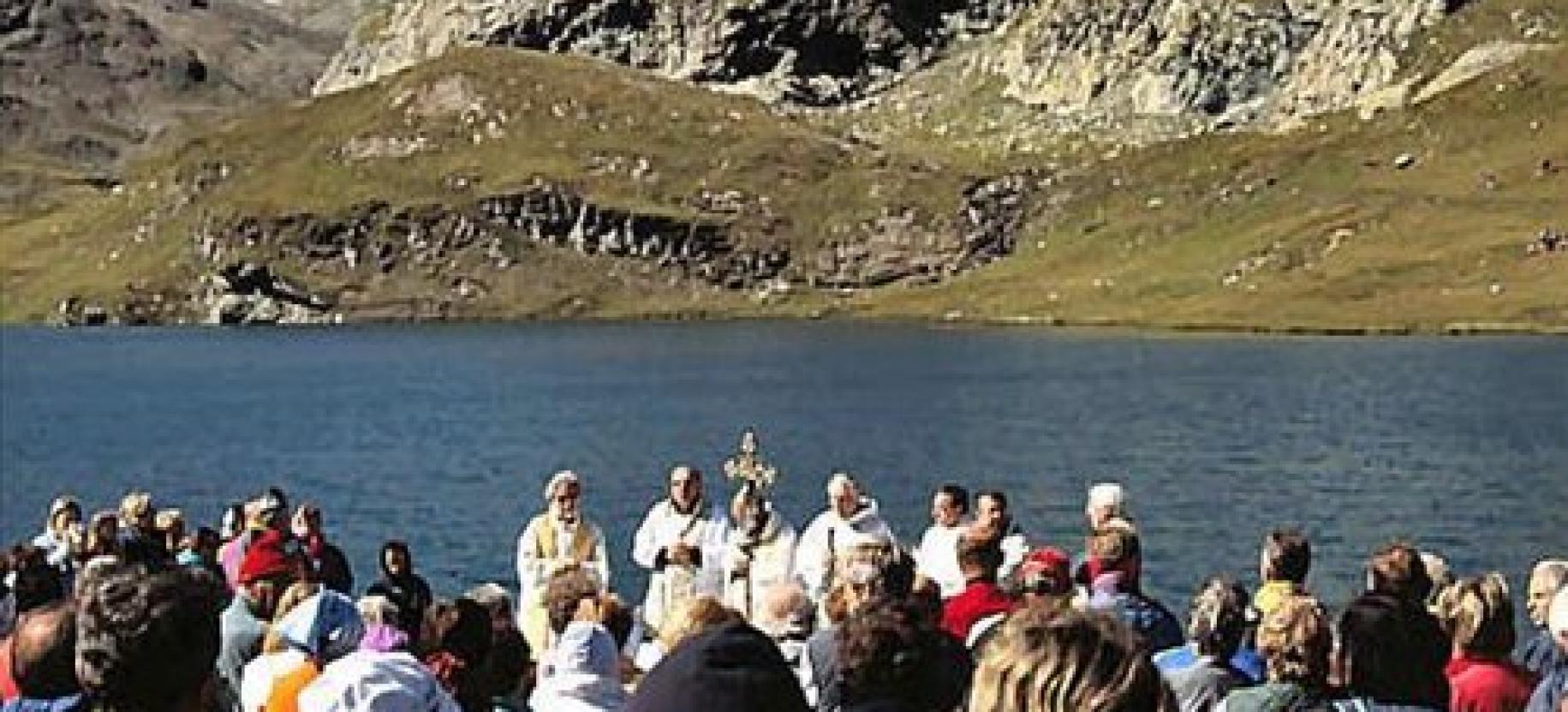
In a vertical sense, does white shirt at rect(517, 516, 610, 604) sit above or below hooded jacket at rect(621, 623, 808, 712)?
below

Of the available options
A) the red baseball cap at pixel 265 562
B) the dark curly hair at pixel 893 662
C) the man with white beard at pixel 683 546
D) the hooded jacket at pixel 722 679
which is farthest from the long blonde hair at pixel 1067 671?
the man with white beard at pixel 683 546

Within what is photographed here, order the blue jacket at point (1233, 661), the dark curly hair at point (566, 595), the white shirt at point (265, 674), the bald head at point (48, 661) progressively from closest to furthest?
the bald head at point (48, 661)
the white shirt at point (265, 674)
the blue jacket at point (1233, 661)
the dark curly hair at point (566, 595)


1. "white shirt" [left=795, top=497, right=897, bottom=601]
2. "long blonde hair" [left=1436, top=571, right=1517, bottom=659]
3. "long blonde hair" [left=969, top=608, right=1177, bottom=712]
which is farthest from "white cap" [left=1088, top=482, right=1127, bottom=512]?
"long blonde hair" [left=969, top=608, right=1177, bottom=712]

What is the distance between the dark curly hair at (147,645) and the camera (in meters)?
8.65

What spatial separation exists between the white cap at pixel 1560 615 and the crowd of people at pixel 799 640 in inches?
0.6

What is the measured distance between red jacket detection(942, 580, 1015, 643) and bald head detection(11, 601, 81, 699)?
7.90 m

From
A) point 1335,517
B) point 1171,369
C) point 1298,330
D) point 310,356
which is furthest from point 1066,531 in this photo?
point 310,356

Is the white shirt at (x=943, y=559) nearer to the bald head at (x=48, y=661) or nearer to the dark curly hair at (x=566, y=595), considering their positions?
the dark curly hair at (x=566, y=595)

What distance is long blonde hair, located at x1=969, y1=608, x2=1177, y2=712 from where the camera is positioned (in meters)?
7.34

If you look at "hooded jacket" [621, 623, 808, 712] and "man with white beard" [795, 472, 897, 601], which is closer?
"hooded jacket" [621, 623, 808, 712]

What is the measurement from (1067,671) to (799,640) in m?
8.20

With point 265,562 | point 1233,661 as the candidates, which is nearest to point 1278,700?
point 1233,661

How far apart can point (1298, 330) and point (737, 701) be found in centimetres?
17483

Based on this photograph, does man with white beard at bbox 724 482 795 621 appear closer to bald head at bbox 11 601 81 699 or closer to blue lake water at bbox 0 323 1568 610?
bald head at bbox 11 601 81 699
